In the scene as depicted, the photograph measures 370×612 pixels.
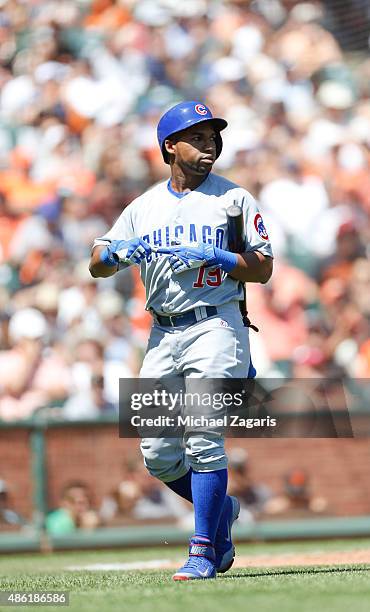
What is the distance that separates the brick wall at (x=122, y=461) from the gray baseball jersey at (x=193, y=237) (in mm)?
3315

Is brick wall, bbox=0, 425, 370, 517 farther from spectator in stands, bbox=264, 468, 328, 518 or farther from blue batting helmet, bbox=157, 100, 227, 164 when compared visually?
blue batting helmet, bbox=157, 100, 227, 164

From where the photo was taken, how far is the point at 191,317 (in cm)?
470

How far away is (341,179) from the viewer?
10.8 metres

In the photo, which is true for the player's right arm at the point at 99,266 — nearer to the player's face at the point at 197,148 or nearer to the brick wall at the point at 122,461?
the player's face at the point at 197,148

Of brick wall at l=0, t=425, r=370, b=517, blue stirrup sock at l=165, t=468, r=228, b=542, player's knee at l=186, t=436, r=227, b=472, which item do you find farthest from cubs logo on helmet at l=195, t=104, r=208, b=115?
brick wall at l=0, t=425, r=370, b=517

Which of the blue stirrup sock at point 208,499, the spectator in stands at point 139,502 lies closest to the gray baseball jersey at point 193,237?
the blue stirrup sock at point 208,499

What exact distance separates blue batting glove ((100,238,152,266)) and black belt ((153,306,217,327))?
281mm

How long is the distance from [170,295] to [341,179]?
20.8 ft

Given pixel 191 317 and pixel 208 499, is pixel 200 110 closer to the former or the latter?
pixel 191 317

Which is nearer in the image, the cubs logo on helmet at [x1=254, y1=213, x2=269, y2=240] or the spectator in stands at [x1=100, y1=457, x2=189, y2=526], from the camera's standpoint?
the cubs logo on helmet at [x1=254, y1=213, x2=269, y2=240]

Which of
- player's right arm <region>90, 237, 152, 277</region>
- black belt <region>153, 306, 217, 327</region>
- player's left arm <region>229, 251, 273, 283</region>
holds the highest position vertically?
player's right arm <region>90, 237, 152, 277</region>

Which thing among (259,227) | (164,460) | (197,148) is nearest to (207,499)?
(164,460)

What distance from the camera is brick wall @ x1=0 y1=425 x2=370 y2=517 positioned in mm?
7887

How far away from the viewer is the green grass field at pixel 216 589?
345cm
